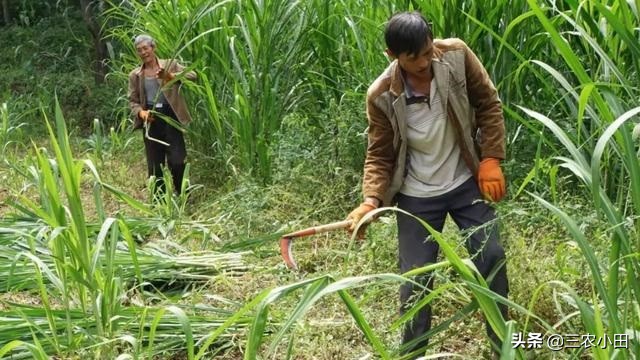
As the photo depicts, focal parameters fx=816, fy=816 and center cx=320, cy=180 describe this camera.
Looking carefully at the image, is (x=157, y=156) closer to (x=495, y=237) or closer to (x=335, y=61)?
(x=335, y=61)

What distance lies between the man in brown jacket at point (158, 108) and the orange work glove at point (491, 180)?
292 cm

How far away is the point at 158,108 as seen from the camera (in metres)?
5.17

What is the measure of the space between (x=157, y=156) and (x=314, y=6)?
61.5 inches

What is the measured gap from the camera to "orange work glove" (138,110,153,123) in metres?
4.97

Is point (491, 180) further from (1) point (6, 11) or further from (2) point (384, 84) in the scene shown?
(1) point (6, 11)

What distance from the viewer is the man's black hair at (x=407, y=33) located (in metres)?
2.09

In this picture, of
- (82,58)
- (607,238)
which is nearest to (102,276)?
(607,238)

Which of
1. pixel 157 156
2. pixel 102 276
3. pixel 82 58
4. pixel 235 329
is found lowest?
pixel 82 58

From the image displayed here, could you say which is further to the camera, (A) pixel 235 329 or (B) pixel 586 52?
(B) pixel 586 52

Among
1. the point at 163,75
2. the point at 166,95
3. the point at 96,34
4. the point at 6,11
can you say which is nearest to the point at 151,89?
the point at 166,95

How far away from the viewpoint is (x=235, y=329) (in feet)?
8.73

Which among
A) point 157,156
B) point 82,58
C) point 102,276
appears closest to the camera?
point 102,276

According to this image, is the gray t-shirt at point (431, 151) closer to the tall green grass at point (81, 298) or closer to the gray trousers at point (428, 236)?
the gray trousers at point (428, 236)

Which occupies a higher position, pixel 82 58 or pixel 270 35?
pixel 270 35
